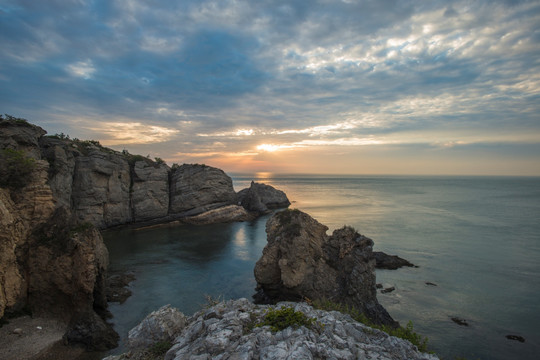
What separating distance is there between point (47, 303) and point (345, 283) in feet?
53.1

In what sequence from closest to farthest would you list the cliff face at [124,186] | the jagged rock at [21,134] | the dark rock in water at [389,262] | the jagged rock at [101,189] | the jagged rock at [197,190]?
the jagged rock at [21,134], the dark rock in water at [389,262], the cliff face at [124,186], the jagged rock at [101,189], the jagged rock at [197,190]

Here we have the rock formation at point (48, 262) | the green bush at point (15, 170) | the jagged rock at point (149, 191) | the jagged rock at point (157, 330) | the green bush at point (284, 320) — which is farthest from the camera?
the jagged rock at point (149, 191)

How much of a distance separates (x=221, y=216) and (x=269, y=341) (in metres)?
43.8

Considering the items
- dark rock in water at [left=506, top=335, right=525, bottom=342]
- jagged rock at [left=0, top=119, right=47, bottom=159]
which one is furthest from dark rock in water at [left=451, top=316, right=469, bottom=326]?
jagged rock at [left=0, top=119, right=47, bottom=159]

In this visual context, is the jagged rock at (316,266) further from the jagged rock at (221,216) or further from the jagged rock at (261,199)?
the jagged rock at (261,199)

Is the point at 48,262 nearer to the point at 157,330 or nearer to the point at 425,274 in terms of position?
the point at 157,330

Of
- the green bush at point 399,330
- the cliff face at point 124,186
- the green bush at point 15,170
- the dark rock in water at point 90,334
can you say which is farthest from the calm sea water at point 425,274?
the green bush at point 15,170

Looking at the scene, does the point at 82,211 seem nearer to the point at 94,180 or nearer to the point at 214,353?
the point at 94,180

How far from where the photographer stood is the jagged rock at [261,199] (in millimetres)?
59562

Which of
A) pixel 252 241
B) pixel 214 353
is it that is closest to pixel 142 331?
pixel 214 353

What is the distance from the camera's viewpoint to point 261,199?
6506 centimetres

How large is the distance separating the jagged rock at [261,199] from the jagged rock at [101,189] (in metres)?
24.7

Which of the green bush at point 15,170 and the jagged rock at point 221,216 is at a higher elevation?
the green bush at point 15,170

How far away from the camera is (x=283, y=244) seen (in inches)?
669
